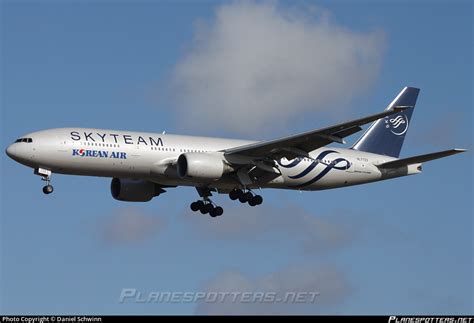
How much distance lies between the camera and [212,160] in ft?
171

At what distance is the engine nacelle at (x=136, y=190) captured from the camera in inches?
2261

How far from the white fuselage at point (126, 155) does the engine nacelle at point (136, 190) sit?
2557mm

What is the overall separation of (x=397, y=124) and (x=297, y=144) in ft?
35.7

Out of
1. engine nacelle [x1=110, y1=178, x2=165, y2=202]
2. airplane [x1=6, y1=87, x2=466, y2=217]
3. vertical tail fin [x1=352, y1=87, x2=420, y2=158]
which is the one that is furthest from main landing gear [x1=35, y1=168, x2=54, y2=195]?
vertical tail fin [x1=352, y1=87, x2=420, y2=158]

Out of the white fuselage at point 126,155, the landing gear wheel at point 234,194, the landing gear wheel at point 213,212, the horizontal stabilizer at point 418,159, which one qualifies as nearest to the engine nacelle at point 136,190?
the white fuselage at point 126,155

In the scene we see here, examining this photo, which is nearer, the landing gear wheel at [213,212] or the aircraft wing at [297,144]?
the aircraft wing at [297,144]

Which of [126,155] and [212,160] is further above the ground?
[212,160]

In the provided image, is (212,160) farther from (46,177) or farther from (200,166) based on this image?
(46,177)

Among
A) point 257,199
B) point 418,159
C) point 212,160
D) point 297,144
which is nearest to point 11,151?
point 212,160

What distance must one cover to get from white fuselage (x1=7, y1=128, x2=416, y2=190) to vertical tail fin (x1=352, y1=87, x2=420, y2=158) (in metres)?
5.15

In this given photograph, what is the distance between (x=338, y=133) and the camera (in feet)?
168

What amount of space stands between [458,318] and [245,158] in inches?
757

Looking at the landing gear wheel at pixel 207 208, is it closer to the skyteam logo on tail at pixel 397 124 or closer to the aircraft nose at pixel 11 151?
the aircraft nose at pixel 11 151

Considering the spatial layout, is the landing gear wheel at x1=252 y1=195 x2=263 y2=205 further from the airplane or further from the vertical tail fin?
the vertical tail fin
